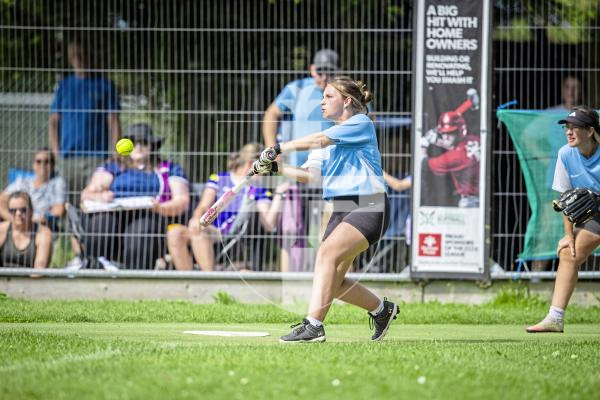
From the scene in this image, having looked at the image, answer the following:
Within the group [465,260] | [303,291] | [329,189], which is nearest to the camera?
[329,189]

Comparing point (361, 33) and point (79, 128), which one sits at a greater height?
point (361, 33)

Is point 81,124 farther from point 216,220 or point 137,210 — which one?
point 216,220

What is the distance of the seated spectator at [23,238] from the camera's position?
12906mm

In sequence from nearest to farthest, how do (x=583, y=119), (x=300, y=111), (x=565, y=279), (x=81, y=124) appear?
(x=583, y=119) → (x=565, y=279) → (x=300, y=111) → (x=81, y=124)

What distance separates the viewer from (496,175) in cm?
1292

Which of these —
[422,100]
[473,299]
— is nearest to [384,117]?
[422,100]

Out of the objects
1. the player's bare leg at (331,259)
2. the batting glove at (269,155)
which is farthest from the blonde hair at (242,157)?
the batting glove at (269,155)

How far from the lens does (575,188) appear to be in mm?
10078

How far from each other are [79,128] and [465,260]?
4.73 m

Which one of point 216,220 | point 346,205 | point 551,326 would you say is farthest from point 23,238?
point 551,326

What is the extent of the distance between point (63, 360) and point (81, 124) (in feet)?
22.0

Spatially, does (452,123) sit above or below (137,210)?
above

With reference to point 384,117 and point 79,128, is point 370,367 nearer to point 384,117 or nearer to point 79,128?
point 384,117

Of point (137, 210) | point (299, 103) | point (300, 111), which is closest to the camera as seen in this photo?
point (300, 111)
